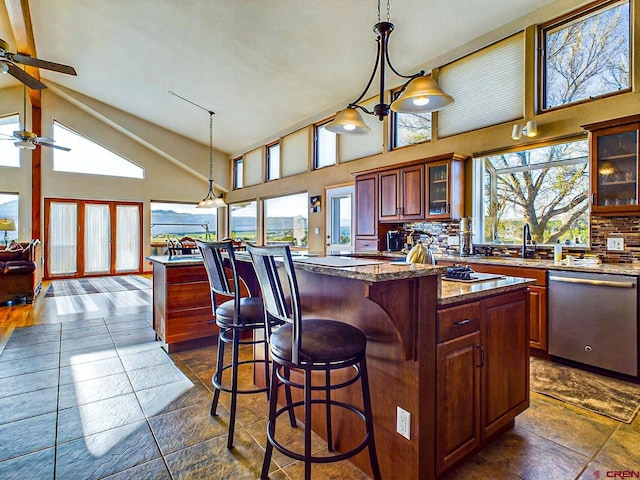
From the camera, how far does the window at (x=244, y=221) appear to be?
904 centimetres

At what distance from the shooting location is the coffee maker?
4152mm

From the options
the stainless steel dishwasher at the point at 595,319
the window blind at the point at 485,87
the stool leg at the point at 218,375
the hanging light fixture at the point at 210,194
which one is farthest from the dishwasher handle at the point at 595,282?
the hanging light fixture at the point at 210,194

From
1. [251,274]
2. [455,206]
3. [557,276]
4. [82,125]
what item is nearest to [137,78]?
[82,125]

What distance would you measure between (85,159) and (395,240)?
804cm

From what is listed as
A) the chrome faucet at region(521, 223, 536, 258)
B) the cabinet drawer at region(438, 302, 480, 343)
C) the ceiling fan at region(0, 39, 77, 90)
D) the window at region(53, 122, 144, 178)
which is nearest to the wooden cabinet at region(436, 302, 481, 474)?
the cabinet drawer at region(438, 302, 480, 343)

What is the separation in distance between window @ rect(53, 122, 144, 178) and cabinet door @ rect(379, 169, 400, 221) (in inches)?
287

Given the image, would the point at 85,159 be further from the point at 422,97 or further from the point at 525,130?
the point at 525,130

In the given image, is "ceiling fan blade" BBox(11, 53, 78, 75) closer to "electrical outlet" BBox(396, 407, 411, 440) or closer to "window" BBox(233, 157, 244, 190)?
"electrical outlet" BBox(396, 407, 411, 440)

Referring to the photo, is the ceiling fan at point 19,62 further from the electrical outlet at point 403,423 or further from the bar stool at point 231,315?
the electrical outlet at point 403,423

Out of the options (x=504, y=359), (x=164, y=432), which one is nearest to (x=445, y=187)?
(x=504, y=359)

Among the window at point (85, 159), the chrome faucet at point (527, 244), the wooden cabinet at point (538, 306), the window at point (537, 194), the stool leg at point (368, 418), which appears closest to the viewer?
the stool leg at point (368, 418)

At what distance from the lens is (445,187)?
13.7 ft

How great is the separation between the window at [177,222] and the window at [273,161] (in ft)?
7.67

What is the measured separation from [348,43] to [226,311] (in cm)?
374
